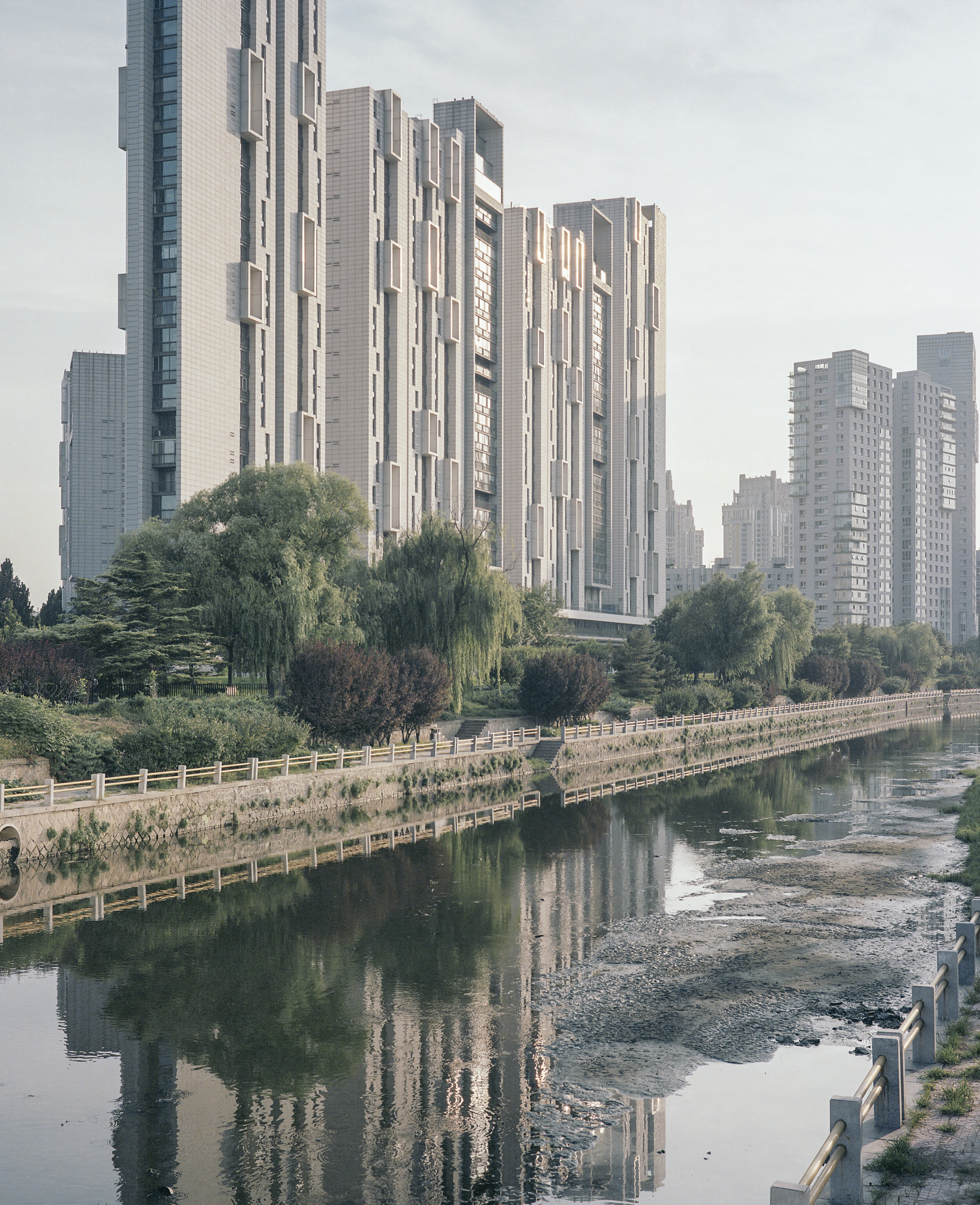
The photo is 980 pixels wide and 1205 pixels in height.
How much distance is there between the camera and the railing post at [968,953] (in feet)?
50.9

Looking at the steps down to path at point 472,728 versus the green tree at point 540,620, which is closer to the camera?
the steps down to path at point 472,728

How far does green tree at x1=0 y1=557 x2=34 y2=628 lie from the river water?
55814 mm

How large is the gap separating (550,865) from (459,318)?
7143 cm

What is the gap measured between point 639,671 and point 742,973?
189 ft

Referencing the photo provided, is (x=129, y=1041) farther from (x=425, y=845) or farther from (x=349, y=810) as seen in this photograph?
(x=349, y=810)

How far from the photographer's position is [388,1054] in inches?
597

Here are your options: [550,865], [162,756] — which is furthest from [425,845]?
[162,756]

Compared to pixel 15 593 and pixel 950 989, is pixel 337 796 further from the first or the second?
pixel 15 593

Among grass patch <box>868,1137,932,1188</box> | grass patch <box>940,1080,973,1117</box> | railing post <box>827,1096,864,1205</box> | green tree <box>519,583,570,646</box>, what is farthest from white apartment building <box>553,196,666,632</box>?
railing post <box>827,1096,864,1205</box>

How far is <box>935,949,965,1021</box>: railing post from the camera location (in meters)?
13.8

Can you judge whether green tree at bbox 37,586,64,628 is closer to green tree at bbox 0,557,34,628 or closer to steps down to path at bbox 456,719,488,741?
green tree at bbox 0,557,34,628

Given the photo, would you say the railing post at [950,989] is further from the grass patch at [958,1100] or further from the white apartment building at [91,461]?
the white apartment building at [91,461]

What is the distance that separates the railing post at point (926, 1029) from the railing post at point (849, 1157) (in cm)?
334

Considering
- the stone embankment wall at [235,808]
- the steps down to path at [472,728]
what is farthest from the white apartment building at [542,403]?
the stone embankment wall at [235,808]
